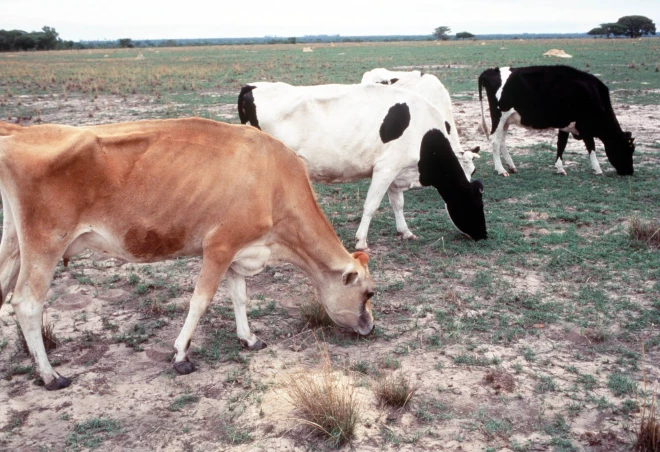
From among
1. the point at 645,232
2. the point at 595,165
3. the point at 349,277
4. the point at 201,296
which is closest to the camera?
the point at 201,296

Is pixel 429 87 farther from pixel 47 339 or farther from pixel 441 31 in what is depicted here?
pixel 441 31

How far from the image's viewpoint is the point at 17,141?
416 cm

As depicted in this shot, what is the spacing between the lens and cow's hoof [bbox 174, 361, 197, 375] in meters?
4.62

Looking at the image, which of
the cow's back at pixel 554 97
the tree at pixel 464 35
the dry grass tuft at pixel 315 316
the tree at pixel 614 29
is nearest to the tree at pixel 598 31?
the tree at pixel 614 29

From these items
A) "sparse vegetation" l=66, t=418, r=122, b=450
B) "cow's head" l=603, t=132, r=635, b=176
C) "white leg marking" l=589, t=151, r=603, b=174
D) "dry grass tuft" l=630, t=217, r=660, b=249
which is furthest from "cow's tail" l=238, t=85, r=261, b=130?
"cow's head" l=603, t=132, r=635, b=176

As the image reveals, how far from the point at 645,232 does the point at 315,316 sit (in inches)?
182

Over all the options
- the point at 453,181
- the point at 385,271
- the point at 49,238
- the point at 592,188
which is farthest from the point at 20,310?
the point at 592,188

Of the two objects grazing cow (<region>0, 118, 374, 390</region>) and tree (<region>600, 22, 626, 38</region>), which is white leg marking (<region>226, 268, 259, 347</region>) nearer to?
grazing cow (<region>0, 118, 374, 390</region>)

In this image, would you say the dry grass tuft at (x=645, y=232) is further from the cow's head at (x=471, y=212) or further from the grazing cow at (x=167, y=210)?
the grazing cow at (x=167, y=210)

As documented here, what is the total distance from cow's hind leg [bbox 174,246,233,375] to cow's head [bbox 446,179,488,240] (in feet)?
13.0

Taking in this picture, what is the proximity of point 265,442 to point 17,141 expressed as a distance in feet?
9.21

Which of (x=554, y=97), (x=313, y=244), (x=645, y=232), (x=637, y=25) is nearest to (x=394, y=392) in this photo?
(x=313, y=244)

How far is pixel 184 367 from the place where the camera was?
4637 millimetres

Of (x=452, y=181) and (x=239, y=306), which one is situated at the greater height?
(x=452, y=181)
